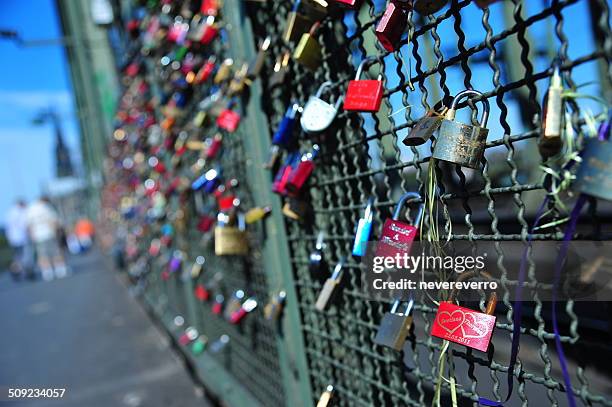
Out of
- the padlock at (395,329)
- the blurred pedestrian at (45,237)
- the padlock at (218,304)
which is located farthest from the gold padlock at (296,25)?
the blurred pedestrian at (45,237)

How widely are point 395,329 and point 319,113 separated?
0.58 metres

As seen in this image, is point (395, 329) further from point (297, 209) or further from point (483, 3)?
point (483, 3)

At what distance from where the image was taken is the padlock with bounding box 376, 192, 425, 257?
110 cm

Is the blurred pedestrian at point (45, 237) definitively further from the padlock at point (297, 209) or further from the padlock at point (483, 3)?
the padlock at point (483, 3)

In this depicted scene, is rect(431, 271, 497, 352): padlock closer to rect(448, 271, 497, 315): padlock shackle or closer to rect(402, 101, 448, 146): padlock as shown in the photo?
rect(448, 271, 497, 315): padlock shackle

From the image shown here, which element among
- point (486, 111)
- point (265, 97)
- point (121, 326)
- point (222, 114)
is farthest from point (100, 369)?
point (486, 111)

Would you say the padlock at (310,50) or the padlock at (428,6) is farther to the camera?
the padlock at (310,50)

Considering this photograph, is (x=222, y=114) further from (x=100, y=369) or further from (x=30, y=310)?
(x=30, y=310)

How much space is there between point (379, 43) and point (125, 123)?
16.0 ft

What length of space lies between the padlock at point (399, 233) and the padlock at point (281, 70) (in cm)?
64

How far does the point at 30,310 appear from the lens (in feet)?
23.5

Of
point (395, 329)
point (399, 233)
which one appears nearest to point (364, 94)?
point (399, 233)

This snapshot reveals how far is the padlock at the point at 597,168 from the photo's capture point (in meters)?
0.68

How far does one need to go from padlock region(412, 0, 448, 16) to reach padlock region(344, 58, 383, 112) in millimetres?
186
